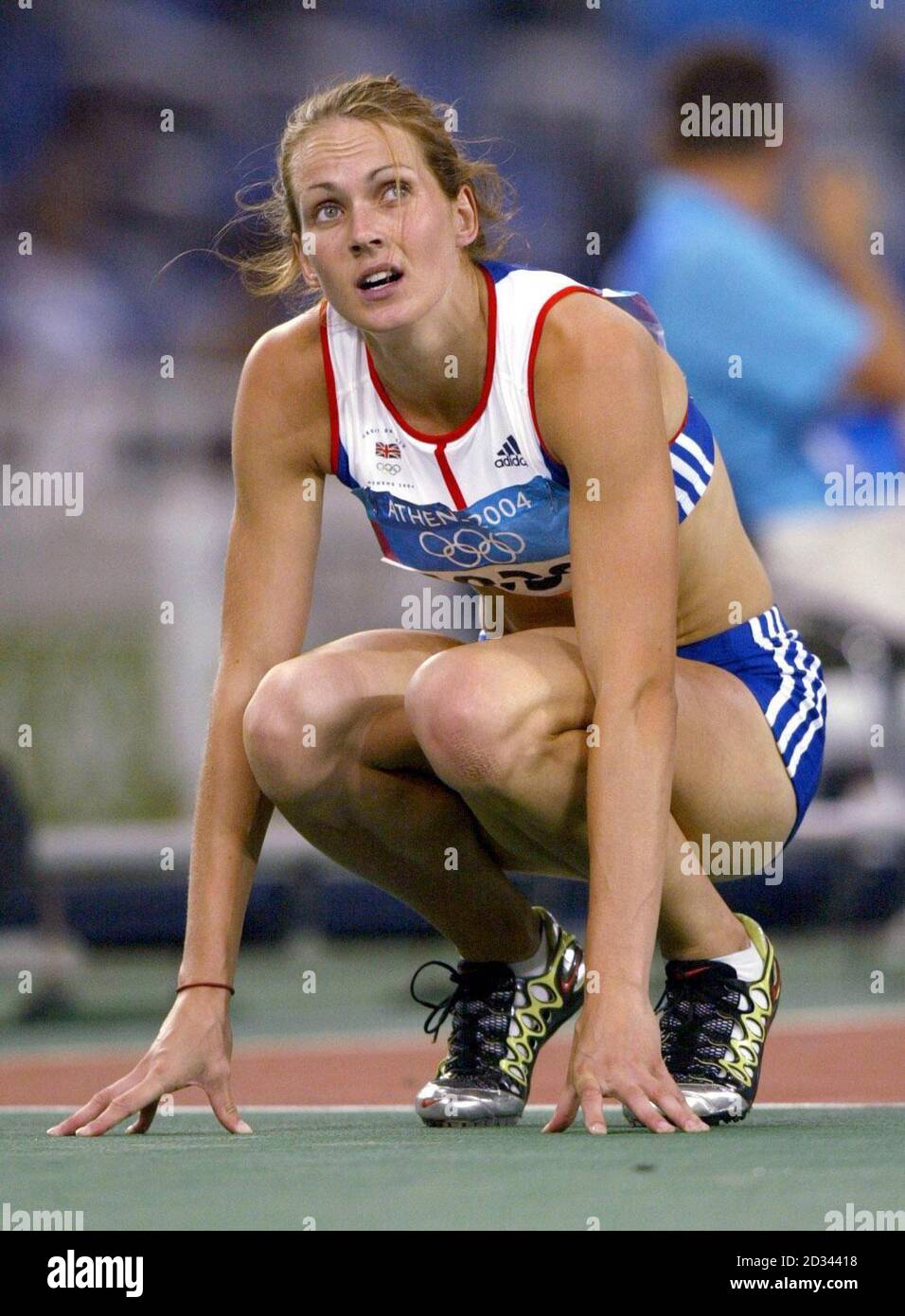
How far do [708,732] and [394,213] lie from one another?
71 cm

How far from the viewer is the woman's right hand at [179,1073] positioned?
208 centimetres

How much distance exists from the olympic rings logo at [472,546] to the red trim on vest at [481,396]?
0.11 m

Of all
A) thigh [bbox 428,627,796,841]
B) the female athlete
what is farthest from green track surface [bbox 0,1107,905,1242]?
thigh [bbox 428,627,796,841]

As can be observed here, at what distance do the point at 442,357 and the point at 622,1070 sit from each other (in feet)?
2.86

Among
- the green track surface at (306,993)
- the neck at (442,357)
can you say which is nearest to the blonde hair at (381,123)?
the neck at (442,357)

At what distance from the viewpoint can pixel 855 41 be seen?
22.5 feet

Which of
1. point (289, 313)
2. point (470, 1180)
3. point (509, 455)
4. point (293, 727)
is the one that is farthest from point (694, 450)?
point (289, 313)

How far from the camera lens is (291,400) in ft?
7.75

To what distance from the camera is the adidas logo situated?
224 centimetres

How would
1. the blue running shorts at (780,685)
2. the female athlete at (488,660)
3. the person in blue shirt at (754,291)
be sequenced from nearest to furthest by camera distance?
1. the female athlete at (488,660)
2. the blue running shorts at (780,685)
3. the person in blue shirt at (754,291)

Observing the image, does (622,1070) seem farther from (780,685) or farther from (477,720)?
(780,685)

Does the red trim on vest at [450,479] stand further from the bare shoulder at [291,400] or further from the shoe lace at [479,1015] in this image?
the shoe lace at [479,1015]

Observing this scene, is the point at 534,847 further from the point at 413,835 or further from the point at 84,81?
the point at 84,81
